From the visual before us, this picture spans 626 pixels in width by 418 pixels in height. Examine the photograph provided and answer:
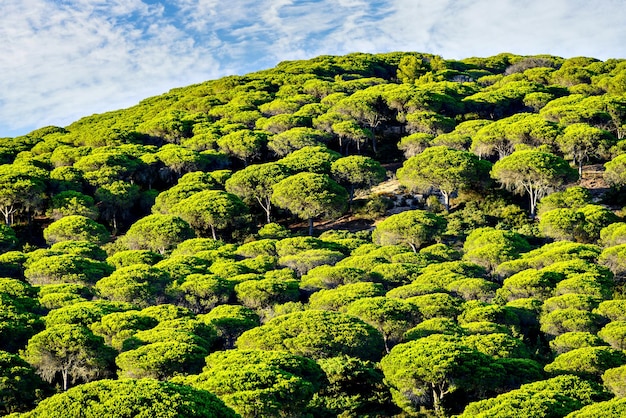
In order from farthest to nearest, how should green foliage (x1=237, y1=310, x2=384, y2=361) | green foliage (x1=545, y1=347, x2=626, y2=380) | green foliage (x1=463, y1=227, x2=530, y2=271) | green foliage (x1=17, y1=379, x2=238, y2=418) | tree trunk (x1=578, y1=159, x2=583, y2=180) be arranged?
tree trunk (x1=578, y1=159, x2=583, y2=180) → green foliage (x1=463, y1=227, x2=530, y2=271) → green foliage (x1=237, y1=310, x2=384, y2=361) → green foliage (x1=545, y1=347, x2=626, y2=380) → green foliage (x1=17, y1=379, x2=238, y2=418)

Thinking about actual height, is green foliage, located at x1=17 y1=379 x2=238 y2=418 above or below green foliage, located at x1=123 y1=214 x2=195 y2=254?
below

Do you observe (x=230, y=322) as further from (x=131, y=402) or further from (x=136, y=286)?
(x=131, y=402)

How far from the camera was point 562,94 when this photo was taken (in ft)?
283

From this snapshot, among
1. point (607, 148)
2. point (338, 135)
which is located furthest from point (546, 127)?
point (338, 135)

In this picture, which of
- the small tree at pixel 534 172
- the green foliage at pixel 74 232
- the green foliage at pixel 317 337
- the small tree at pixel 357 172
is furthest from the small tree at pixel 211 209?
the green foliage at pixel 317 337

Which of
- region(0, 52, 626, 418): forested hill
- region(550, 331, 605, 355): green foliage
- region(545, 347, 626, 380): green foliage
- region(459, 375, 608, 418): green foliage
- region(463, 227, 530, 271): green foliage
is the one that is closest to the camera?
region(459, 375, 608, 418): green foliage

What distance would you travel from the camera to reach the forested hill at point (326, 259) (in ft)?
91.3

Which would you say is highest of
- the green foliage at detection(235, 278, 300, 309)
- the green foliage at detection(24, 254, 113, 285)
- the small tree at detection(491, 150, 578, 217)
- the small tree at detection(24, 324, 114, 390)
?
the small tree at detection(491, 150, 578, 217)

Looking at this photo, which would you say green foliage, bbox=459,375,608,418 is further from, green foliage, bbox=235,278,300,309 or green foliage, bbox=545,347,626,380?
green foliage, bbox=235,278,300,309

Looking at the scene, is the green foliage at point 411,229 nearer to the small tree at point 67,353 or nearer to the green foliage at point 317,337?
the green foliage at point 317,337

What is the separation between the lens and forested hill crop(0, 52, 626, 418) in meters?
27.8

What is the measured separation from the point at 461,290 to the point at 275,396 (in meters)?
19.0

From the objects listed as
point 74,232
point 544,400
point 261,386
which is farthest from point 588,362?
point 74,232

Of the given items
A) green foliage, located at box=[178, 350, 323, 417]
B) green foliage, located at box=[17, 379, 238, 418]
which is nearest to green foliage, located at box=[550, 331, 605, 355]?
green foliage, located at box=[178, 350, 323, 417]
